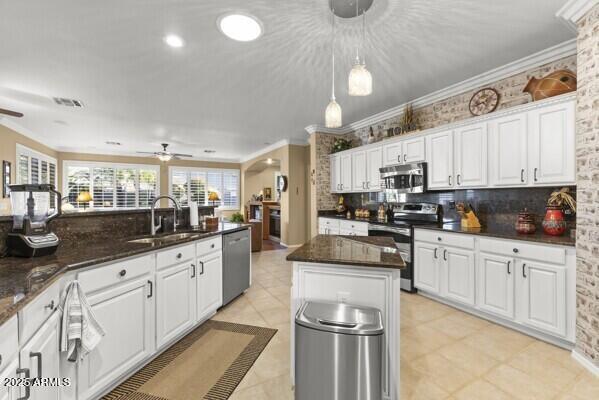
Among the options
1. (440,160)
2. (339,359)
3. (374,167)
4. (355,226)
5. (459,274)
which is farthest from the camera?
(374,167)

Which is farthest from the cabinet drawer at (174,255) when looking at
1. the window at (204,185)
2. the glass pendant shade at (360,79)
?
the window at (204,185)

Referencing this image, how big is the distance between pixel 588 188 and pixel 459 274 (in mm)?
1352

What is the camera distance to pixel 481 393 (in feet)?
5.49

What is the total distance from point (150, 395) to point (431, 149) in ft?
12.6

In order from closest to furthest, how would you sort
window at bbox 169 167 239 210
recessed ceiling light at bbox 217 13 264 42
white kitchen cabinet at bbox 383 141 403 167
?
recessed ceiling light at bbox 217 13 264 42 < white kitchen cabinet at bbox 383 141 403 167 < window at bbox 169 167 239 210

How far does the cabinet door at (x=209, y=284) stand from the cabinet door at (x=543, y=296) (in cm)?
291

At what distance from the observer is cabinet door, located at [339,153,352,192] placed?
499 centimetres

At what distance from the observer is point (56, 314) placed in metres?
1.28

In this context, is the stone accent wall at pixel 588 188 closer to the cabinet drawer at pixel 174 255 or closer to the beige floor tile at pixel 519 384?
the beige floor tile at pixel 519 384

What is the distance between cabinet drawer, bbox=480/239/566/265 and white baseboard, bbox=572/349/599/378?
2.22 feet

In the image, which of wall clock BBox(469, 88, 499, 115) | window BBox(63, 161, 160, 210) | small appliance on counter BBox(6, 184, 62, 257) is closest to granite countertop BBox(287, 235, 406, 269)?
small appliance on counter BBox(6, 184, 62, 257)

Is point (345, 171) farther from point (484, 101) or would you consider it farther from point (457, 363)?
point (457, 363)

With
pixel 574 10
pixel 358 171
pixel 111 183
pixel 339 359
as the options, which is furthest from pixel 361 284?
pixel 111 183

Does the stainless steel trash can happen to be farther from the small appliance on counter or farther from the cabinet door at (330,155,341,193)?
the cabinet door at (330,155,341,193)
